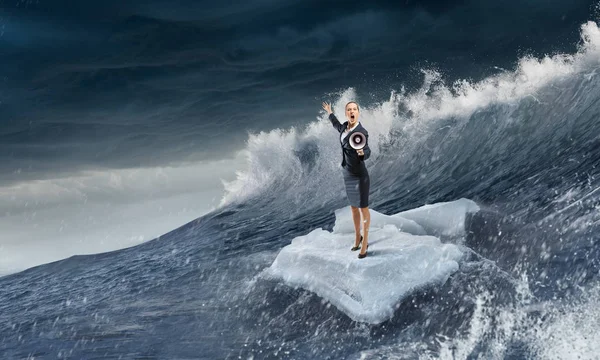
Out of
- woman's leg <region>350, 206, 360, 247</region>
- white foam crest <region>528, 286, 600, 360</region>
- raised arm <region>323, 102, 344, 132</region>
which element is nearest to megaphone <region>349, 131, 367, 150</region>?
raised arm <region>323, 102, 344, 132</region>

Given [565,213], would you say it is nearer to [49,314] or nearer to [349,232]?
[349,232]

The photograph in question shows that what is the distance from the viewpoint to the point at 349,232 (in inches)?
277

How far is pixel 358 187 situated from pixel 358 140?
0.67 meters

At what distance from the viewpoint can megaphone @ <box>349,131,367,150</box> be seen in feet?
17.2

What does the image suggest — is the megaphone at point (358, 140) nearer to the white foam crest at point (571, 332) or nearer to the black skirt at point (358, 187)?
the black skirt at point (358, 187)

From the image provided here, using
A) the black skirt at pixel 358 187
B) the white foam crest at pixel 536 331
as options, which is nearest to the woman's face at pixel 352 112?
the black skirt at pixel 358 187

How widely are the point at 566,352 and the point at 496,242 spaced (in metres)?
2.66

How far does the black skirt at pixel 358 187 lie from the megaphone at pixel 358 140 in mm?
517

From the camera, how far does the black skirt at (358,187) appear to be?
562cm

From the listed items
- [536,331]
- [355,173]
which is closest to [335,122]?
[355,173]

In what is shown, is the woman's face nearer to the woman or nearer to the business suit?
the woman

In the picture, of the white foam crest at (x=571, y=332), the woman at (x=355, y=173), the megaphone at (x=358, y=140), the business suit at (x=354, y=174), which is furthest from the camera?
the business suit at (x=354, y=174)

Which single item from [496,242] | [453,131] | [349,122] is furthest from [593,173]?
→ [453,131]

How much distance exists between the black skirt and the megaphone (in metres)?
0.52
